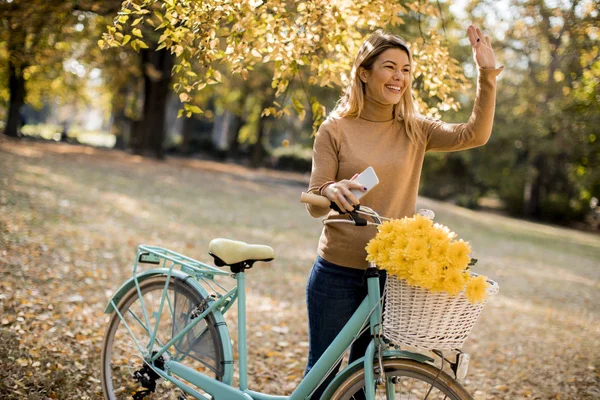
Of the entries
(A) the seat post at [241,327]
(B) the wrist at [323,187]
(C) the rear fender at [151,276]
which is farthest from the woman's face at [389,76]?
(C) the rear fender at [151,276]

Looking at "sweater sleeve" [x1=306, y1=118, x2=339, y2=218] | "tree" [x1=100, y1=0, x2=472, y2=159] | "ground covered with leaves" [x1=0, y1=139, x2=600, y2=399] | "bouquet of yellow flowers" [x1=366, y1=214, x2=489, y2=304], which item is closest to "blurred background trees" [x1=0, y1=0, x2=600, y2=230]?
"tree" [x1=100, y1=0, x2=472, y2=159]

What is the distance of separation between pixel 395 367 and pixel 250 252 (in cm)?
92

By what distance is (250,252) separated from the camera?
2842 millimetres

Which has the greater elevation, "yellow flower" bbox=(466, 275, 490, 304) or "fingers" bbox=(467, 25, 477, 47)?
"fingers" bbox=(467, 25, 477, 47)

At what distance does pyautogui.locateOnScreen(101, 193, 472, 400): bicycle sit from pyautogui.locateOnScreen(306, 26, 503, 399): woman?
6.2 inches

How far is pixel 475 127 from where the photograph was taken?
8.45 feet

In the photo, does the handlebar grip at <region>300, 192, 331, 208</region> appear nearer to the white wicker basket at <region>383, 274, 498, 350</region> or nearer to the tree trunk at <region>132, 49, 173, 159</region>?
the white wicker basket at <region>383, 274, 498, 350</region>

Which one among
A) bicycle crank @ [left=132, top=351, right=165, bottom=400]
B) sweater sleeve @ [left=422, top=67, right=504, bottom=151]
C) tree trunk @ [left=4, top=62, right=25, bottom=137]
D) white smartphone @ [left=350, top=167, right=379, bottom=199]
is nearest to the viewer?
white smartphone @ [left=350, top=167, right=379, bottom=199]

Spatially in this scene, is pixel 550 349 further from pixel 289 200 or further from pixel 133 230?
pixel 289 200

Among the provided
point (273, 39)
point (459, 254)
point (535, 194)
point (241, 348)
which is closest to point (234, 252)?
point (241, 348)

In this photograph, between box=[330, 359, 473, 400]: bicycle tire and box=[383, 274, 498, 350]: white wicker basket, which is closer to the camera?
box=[383, 274, 498, 350]: white wicker basket

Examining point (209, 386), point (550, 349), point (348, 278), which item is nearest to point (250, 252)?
point (348, 278)

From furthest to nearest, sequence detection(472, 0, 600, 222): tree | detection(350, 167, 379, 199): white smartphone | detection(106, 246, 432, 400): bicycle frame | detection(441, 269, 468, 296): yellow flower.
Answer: detection(472, 0, 600, 222): tree
detection(106, 246, 432, 400): bicycle frame
detection(350, 167, 379, 199): white smartphone
detection(441, 269, 468, 296): yellow flower

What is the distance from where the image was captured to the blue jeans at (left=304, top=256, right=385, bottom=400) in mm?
2678
